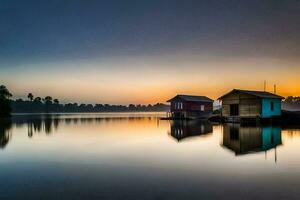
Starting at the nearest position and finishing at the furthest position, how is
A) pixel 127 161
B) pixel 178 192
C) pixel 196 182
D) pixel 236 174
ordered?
pixel 178 192
pixel 196 182
pixel 236 174
pixel 127 161

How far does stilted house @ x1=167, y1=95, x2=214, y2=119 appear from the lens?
79.2m

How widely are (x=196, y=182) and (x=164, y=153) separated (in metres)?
9.43

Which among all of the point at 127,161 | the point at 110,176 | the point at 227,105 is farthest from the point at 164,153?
the point at 227,105

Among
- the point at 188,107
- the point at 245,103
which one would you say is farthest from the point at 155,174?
the point at 188,107

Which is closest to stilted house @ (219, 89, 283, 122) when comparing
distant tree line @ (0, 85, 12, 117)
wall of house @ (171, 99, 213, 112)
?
wall of house @ (171, 99, 213, 112)

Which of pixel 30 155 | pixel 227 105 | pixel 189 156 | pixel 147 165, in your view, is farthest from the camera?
pixel 227 105

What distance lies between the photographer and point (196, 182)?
13.4m

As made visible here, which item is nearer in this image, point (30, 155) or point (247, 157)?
point (247, 157)

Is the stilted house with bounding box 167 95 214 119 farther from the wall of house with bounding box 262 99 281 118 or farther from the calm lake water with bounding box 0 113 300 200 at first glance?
the calm lake water with bounding box 0 113 300 200

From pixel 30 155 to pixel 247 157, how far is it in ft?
48.4

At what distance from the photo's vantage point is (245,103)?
5703 cm

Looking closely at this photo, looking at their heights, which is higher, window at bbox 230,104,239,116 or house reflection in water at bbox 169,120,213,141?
window at bbox 230,104,239,116

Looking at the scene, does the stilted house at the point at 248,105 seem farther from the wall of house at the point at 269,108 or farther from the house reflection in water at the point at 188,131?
the house reflection in water at the point at 188,131

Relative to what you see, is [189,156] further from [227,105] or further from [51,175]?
[227,105]
